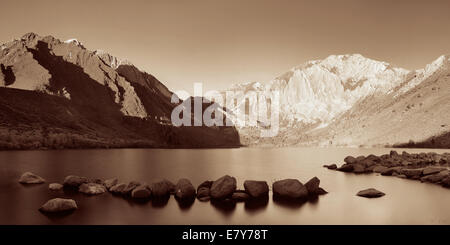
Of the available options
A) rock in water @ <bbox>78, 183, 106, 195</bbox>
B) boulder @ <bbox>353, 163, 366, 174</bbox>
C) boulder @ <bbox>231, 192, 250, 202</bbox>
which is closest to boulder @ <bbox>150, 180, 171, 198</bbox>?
rock in water @ <bbox>78, 183, 106, 195</bbox>

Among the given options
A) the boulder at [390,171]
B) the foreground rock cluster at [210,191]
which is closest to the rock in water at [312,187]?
the foreground rock cluster at [210,191]

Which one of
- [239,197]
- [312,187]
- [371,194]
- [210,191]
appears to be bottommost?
[371,194]

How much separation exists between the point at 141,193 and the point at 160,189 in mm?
1838

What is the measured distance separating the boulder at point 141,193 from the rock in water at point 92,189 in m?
4.42

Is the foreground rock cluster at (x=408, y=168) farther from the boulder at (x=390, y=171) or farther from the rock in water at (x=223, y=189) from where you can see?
the rock in water at (x=223, y=189)

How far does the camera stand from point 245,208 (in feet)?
93.0

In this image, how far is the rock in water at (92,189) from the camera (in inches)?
1328

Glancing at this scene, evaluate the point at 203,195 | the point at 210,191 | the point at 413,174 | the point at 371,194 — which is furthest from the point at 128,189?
the point at 413,174

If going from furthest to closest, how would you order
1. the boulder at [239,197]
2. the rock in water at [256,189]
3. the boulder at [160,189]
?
1. the rock in water at [256,189]
2. the boulder at [160,189]
3. the boulder at [239,197]

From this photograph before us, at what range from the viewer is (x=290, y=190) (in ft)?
109

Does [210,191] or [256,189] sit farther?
[256,189]

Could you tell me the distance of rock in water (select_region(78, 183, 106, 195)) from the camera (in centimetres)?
3372

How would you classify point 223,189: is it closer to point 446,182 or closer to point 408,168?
point 446,182

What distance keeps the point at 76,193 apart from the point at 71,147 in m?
147
